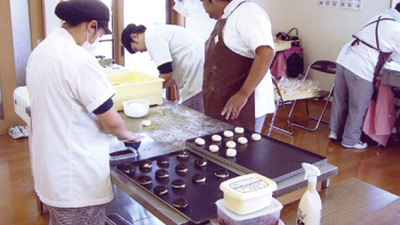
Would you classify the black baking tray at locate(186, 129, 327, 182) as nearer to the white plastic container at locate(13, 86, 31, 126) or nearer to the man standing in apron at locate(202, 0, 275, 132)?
the man standing in apron at locate(202, 0, 275, 132)

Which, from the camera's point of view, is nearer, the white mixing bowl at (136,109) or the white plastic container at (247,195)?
the white plastic container at (247,195)

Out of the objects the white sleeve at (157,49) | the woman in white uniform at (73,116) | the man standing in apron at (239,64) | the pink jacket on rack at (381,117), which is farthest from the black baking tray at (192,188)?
the pink jacket on rack at (381,117)

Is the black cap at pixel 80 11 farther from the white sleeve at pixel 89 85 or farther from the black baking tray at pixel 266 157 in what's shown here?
the black baking tray at pixel 266 157

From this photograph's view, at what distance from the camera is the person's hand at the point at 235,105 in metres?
2.39

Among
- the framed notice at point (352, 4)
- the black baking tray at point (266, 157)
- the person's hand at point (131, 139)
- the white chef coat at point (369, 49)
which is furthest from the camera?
the framed notice at point (352, 4)

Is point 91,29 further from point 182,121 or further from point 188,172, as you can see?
point 182,121

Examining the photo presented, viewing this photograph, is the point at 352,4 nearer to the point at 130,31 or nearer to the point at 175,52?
the point at 175,52

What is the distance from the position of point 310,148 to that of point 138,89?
7.44 feet

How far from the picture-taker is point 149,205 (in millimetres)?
1459

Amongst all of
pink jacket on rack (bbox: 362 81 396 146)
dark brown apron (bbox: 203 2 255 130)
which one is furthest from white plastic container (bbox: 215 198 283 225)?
pink jacket on rack (bbox: 362 81 396 146)

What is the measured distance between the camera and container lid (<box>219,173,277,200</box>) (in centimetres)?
113

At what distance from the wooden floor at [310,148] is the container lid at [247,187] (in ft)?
6.49

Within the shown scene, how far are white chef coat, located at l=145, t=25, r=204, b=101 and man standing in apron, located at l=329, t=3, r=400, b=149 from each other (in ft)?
5.81

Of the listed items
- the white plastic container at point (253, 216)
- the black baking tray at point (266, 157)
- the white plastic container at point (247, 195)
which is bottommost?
the black baking tray at point (266, 157)
